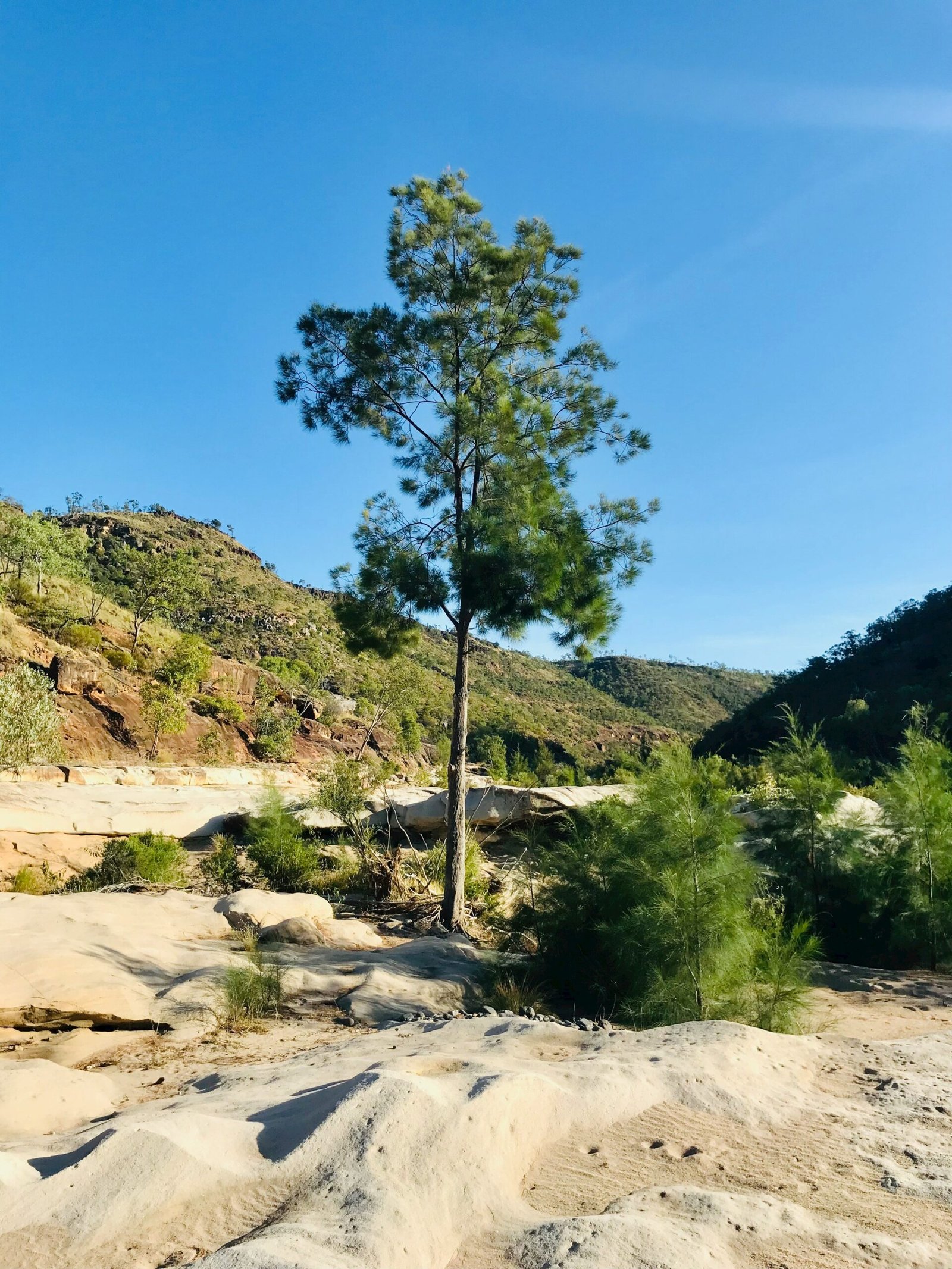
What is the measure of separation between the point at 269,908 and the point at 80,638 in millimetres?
26655

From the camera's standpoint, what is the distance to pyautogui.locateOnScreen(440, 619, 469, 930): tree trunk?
1026 centimetres

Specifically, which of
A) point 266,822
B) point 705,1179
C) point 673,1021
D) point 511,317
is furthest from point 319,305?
point 705,1179

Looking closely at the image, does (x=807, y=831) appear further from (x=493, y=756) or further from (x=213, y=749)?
(x=213, y=749)

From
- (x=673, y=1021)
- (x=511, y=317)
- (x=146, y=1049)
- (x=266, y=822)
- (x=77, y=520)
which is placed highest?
(x=77, y=520)

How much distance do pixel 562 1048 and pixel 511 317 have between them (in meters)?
9.19

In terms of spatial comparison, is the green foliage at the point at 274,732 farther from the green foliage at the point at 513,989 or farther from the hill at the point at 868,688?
the green foliage at the point at 513,989

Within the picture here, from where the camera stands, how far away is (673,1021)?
6035mm

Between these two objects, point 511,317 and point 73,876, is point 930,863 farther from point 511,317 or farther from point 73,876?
point 73,876

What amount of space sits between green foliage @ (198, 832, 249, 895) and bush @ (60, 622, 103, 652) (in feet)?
74.0

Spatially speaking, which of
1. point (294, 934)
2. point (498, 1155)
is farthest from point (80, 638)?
point (498, 1155)

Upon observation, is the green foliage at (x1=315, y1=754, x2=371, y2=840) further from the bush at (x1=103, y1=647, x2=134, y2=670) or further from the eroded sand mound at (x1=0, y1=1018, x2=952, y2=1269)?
the bush at (x1=103, y1=647, x2=134, y2=670)

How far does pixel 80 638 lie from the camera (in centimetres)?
3284

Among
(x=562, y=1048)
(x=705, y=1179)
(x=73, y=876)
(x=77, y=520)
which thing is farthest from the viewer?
(x=77, y=520)

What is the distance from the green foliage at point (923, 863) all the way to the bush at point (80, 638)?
31.3 metres
